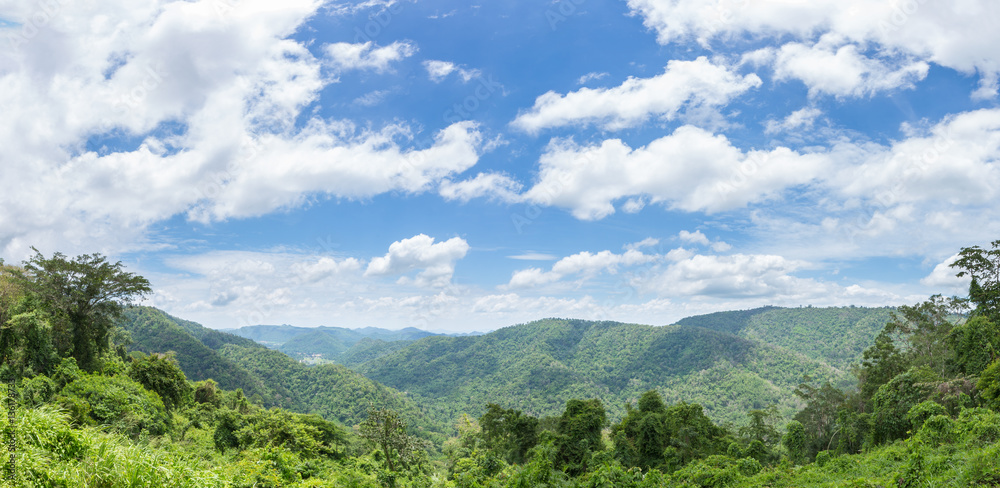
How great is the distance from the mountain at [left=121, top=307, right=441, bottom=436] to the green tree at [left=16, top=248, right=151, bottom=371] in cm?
7771

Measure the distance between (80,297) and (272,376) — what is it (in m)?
129

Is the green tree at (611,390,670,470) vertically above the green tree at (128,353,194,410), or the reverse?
the green tree at (128,353,194,410)

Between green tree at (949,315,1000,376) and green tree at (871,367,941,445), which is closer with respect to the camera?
green tree at (949,315,1000,376)

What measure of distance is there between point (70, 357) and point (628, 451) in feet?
131

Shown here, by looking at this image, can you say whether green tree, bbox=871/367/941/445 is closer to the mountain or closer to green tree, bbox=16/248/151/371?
green tree, bbox=16/248/151/371

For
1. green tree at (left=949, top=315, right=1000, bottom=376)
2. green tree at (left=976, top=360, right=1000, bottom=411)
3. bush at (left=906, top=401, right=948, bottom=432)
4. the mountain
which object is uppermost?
green tree at (left=949, top=315, right=1000, bottom=376)

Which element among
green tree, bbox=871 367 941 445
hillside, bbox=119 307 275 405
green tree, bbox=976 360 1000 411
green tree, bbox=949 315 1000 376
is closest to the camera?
green tree, bbox=976 360 1000 411

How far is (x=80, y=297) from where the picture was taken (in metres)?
31.6

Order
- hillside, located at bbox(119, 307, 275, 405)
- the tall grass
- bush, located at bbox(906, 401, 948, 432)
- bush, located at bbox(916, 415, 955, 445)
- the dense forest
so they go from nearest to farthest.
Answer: the tall grass → the dense forest → bush, located at bbox(916, 415, 955, 445) → bush, located at bbox(906, 401, 948, 432) → hillside, located at bbox(119, 307, 275, 405)

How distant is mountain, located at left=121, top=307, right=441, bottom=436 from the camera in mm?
112812

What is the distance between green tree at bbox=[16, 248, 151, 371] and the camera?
3006cm

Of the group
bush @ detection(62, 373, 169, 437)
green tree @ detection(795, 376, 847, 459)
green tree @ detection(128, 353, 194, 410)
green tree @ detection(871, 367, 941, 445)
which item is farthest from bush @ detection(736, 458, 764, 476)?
green tree @ detection(128, 353, 194, 410)

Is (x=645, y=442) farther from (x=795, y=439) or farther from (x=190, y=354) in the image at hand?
(x=190, y=354)

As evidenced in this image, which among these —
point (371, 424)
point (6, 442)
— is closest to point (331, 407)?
point (371, 424)
